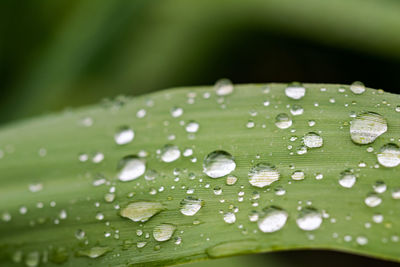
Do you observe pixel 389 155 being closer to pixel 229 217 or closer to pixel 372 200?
pixel 372 200

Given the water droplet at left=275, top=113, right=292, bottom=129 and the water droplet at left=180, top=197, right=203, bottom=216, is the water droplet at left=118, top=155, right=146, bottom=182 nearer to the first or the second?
the water droplet at left=180, top=197, right=203, bottom=216

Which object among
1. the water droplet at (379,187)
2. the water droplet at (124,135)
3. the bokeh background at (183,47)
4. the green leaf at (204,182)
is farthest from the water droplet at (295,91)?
the bokeh background at (183,47)

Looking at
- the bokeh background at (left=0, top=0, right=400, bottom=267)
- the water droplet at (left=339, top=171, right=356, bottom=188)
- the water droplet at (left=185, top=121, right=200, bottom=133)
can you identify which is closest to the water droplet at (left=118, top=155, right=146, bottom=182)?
the water droplet at (left=185, top=121, right=200, bottom=133)

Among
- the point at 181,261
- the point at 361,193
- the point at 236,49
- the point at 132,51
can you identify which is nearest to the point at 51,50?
the point at 132,51

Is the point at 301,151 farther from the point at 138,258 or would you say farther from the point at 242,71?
the point at 242,71

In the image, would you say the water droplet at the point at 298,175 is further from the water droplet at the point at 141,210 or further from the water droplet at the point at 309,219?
the water droplet at the point at 141,210
